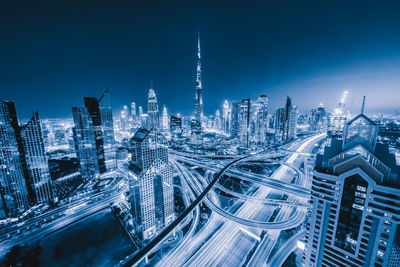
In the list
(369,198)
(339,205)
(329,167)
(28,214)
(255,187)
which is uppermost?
(329,167)

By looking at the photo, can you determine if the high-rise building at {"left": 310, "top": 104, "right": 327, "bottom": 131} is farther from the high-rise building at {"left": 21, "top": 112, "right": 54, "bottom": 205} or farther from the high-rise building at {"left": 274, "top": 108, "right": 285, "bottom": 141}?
the high-rise building at {"left": 21, "top": 112, "right": 54, "bottom": 205}

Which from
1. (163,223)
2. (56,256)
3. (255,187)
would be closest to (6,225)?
(56,256)

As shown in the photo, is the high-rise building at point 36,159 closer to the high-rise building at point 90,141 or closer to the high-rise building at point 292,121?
the high-rise building at point 90,141

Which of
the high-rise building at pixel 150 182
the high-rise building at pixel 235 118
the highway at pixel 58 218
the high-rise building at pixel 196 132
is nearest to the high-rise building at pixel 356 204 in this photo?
the high-rise building at pixel 150 182

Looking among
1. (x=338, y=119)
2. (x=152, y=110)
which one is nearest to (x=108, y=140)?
(x=152, y=110)

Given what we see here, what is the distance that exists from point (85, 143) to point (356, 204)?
53.3 meters

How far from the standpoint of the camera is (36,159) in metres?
30.1

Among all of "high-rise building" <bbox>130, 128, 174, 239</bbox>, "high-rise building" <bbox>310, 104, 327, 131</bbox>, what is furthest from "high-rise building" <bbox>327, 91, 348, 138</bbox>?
"high-rise building" <bbox>130, 128, 174, 239</bbox>

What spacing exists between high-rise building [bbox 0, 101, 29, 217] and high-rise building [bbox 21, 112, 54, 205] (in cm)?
129

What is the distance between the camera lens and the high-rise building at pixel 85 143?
40.1m

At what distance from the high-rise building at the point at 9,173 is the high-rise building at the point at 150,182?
25600 mm

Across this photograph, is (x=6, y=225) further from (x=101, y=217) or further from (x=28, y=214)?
(x=101, y=217)

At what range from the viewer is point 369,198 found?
9.73m

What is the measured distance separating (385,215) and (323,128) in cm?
11704
